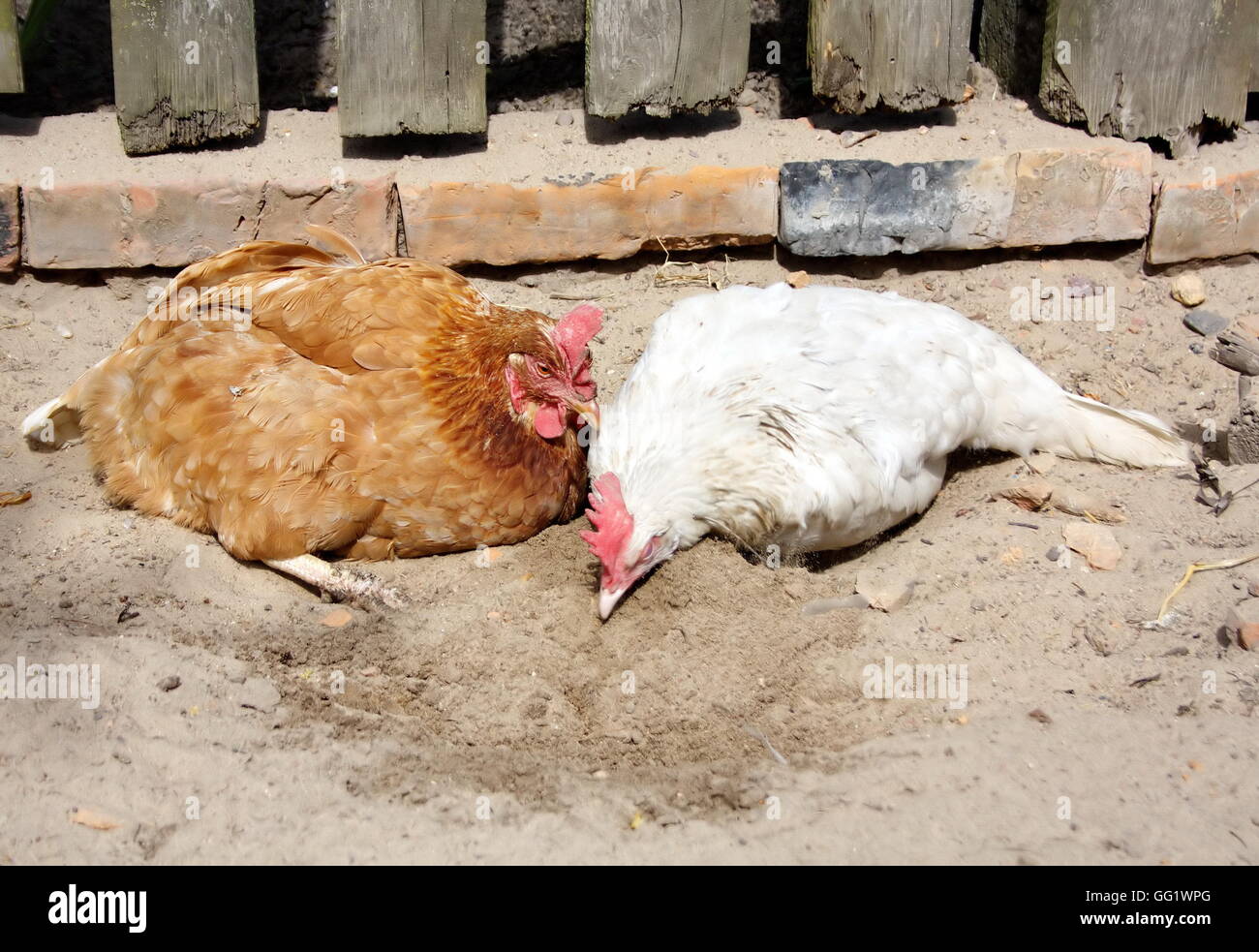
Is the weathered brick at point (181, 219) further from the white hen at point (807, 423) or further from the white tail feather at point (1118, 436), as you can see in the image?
the white tail feather at point (1118, 436)

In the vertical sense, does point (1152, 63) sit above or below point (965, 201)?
above

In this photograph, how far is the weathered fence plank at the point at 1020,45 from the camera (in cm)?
437

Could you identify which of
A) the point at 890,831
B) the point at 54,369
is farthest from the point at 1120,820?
the point at 54,369

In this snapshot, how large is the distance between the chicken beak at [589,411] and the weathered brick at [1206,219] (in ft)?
7.74

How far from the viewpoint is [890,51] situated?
13.3ft

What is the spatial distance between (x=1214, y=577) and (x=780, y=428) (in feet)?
4.07

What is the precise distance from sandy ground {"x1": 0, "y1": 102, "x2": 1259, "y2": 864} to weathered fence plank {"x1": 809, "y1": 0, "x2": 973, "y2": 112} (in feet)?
4.58

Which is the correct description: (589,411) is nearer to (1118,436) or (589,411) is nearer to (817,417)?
(817,417)

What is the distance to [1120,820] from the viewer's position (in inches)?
89.3

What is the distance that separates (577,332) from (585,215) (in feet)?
3.11

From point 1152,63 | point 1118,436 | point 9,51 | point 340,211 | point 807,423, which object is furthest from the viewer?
point 1152,63

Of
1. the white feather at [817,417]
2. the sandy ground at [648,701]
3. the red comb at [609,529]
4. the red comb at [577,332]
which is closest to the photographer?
the sandy ground at [648,701]

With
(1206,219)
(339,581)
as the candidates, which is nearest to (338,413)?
(339,581)

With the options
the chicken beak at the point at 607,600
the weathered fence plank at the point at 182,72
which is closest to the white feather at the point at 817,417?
the chicken beak at the point at 607,600
